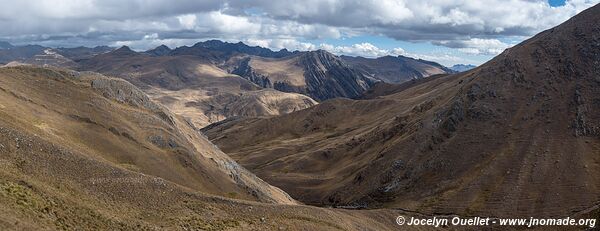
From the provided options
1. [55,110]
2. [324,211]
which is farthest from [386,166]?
[55,110]

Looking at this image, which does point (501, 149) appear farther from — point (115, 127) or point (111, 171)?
point (111, 171)

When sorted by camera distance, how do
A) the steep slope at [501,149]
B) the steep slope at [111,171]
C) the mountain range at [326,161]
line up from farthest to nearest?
the steep slope at [501,149] → the mountain range at [326,161] → the steep slope at [111,171]

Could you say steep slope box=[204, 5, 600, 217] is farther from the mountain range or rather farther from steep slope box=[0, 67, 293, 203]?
steep slope box=[0, 67, 293, 203]

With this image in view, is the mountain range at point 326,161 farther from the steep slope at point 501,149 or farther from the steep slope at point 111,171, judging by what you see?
the steep slope at point 501,149

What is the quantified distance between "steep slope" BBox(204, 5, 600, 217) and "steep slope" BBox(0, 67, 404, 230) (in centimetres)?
2538

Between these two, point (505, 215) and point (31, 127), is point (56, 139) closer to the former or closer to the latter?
point (31, 127)

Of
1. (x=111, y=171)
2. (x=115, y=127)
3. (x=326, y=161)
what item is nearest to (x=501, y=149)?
(x=326, y=161)

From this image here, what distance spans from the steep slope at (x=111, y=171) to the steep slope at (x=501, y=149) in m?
25.4

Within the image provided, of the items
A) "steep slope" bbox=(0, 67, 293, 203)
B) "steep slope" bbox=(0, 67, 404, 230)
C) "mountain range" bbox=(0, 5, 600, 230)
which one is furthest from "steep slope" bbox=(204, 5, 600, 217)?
"steep slope" bbox=(0, 67, 293, 203)

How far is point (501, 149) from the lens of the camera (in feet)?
367

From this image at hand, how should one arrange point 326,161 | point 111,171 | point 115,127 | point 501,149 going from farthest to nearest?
1. point 326,161
2. point 501,149
3. point 115,127
4. point 111,171

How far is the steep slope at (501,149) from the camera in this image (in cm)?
9638

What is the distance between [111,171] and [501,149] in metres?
89.8

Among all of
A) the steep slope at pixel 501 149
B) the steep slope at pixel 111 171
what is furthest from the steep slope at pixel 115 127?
the steep slope at pixel 501 149
